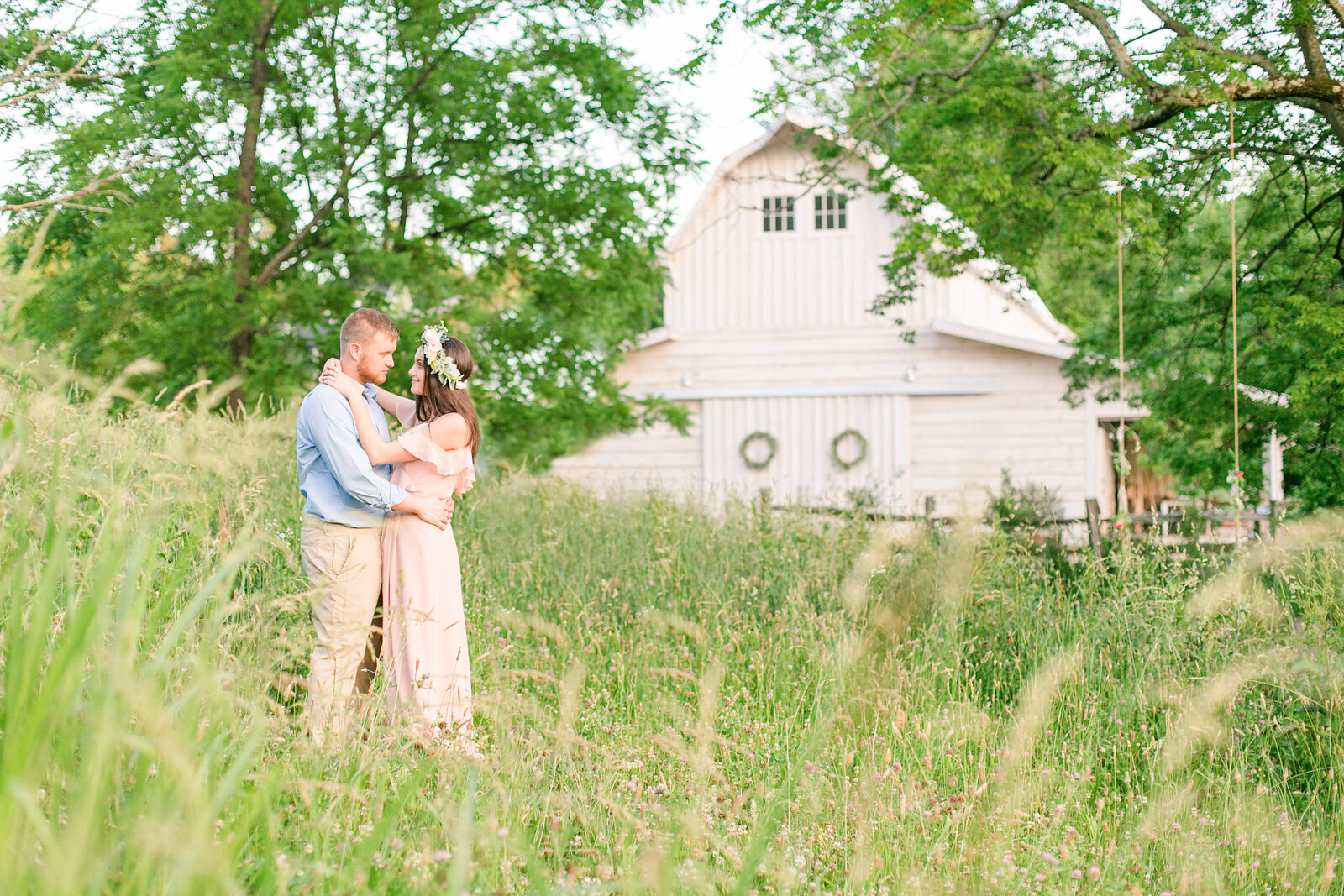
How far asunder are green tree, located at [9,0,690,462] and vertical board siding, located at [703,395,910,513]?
6052 mm

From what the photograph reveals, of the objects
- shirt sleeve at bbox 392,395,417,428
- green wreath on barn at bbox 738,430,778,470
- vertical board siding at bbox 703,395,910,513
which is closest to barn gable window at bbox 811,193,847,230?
vertical board siding at bbox 703,395,910,513

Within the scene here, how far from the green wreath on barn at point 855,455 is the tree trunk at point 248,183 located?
32.6 feet

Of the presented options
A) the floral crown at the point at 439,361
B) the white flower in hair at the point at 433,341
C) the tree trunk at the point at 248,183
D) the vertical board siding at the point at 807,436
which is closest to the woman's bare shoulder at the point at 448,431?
the floral crown at the point at 439,361

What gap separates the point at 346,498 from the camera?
4547mm

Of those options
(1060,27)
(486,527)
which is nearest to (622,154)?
(1060,27)

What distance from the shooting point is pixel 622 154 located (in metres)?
12.5

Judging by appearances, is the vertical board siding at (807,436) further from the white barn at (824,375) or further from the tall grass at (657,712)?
the tall grass at (657,712)

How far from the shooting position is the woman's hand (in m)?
4.45

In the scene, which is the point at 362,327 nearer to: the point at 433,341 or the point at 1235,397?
the point at 433,341

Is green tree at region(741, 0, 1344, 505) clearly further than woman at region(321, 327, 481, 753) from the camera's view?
Yes

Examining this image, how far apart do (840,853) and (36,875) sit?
7.55 feet

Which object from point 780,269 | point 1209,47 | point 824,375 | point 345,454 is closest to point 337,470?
point 345,454

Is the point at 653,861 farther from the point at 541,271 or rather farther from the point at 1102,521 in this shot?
the point at 541,271

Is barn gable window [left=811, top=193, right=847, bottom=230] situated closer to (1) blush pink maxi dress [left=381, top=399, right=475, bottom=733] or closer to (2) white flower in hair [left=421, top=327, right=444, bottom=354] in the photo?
(2) white flower in hair [left=421, top=327, right=444, bottom=354]
